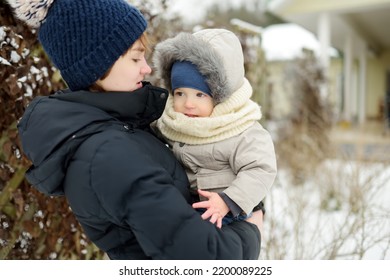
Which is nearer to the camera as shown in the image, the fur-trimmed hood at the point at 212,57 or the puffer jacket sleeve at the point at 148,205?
the puffer jacket sleeve at the point at 148,205

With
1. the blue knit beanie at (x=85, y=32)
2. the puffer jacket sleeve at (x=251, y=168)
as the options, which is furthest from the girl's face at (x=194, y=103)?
the blue knit beanie at (x=85, y=32)

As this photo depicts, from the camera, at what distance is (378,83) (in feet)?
59.1

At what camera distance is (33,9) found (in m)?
1.37

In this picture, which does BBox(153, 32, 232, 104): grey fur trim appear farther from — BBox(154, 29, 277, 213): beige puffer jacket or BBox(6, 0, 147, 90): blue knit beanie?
BBox(6, 0, 147, 90): blue knit beanie

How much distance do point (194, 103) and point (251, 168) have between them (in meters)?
0.28

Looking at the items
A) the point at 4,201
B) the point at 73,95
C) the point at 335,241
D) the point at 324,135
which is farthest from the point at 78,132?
the point at 324,135

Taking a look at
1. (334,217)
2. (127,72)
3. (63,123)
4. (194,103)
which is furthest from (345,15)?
(63,123)

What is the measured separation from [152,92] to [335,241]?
2.02m

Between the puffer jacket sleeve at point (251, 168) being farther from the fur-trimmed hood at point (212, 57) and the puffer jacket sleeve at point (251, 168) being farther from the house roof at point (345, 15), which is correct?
the house roof at point (345, 15)

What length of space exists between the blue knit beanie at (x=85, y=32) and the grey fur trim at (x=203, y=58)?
175 mm

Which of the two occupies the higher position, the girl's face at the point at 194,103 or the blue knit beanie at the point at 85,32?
the blue knit beanie at the point at 85,32

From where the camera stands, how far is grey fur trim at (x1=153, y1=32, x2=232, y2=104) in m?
1.48

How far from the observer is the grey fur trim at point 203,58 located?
148 centimetres

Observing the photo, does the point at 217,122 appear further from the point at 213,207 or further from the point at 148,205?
the point at 148,205
